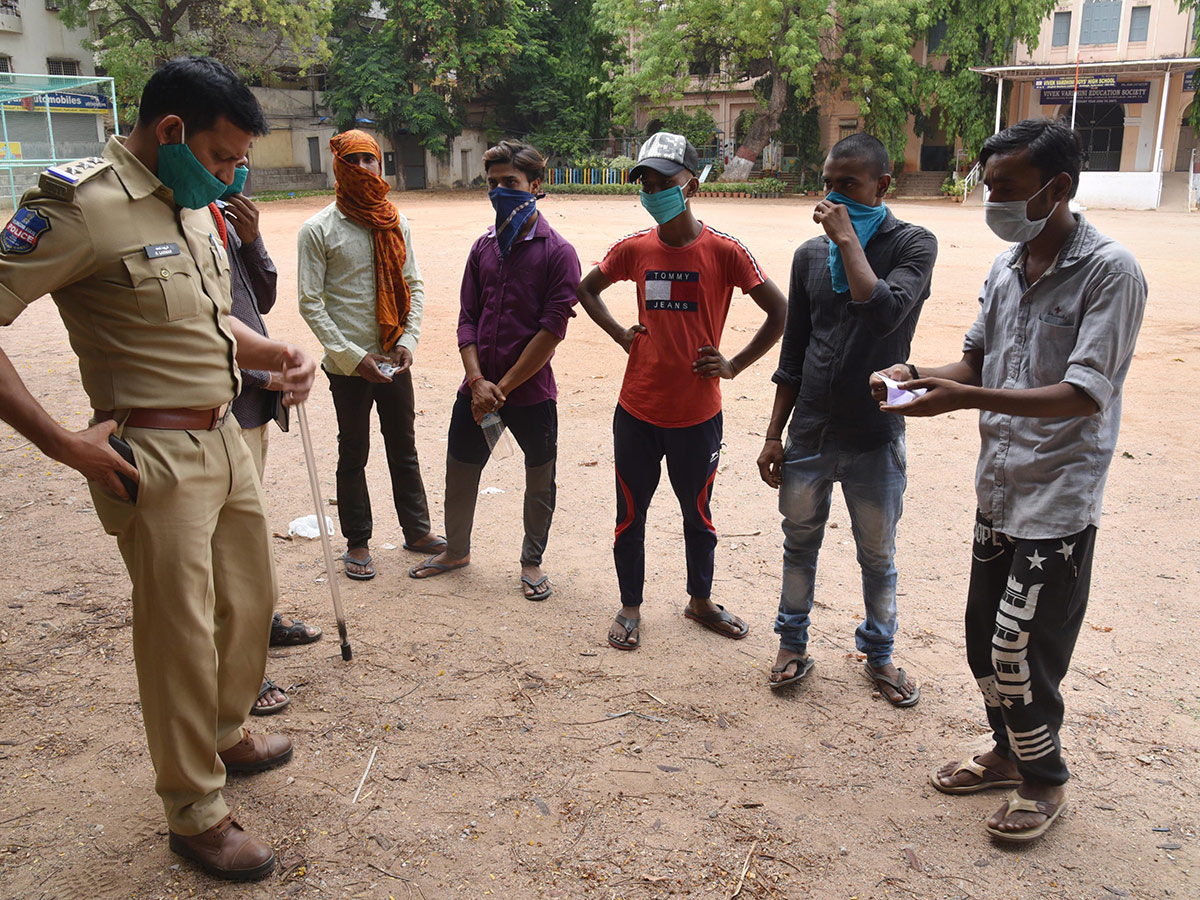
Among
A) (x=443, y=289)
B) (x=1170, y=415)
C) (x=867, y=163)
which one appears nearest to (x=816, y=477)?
(x=867, y=163)

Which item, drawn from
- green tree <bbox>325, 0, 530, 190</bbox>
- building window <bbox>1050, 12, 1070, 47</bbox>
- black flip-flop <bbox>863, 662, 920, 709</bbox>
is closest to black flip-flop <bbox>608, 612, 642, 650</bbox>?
black flip-flop <bbox>863, 662, 920, 709</bbox>

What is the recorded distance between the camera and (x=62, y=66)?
34.6 metres

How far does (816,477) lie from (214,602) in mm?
2135

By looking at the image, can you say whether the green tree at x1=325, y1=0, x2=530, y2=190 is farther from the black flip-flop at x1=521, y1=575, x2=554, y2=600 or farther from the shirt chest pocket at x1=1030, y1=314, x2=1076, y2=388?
the shirt chest pocket at x1=1030, y1=314, x2=1076, y2=388

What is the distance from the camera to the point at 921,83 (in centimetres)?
3134

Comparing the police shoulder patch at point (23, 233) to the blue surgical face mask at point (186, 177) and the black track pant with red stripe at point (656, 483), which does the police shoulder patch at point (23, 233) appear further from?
the black track pant with red stripe at point (656, 483)

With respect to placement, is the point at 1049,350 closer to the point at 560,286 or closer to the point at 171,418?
the point at 560,286

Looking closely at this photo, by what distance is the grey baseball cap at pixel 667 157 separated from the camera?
145 inches

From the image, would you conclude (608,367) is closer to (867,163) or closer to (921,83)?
(867,163)

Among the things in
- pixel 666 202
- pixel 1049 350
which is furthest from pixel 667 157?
pixel 1049 350

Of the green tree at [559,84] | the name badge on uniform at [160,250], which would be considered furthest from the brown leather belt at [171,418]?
the green tree at [559,84]

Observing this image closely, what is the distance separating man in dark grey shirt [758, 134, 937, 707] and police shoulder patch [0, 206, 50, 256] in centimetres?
236

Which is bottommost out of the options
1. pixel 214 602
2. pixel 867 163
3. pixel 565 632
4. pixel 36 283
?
pixel 565 632

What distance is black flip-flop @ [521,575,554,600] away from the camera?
4.46 meters
